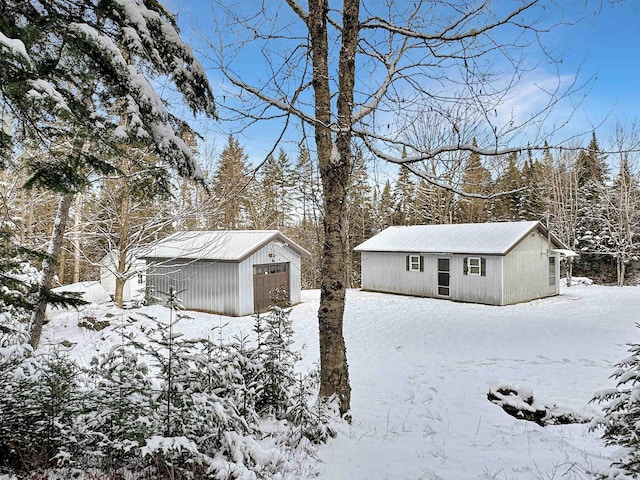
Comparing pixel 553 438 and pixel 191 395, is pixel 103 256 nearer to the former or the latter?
pixel 191 395

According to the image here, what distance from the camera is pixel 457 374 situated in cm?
728

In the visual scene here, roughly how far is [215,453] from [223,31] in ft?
12.9

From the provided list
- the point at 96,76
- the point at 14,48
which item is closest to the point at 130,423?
the point at 14,48

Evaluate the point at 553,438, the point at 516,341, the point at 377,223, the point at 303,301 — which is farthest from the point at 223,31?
the point at 377,223

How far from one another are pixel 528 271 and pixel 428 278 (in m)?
4.16

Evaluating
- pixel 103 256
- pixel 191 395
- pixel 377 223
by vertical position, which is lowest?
pixel 191 395

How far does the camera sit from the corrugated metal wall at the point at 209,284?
539 inches

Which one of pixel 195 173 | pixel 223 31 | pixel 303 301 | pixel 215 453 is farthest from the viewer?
pixel 303 301

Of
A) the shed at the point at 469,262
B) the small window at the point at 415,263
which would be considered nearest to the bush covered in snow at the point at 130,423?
the shed at the point at 469,262

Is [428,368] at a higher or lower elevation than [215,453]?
lower

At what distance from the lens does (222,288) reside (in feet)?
45.9

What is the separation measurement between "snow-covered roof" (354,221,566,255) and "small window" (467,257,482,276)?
0.48 m

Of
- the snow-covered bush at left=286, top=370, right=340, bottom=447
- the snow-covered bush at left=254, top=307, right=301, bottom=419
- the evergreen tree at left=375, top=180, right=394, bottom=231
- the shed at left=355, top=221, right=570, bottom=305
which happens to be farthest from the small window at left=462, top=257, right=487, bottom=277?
the snow-covered bush at left=286, top=370, right=340, bottom=447

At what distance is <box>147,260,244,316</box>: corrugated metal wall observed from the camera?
45.0ft
